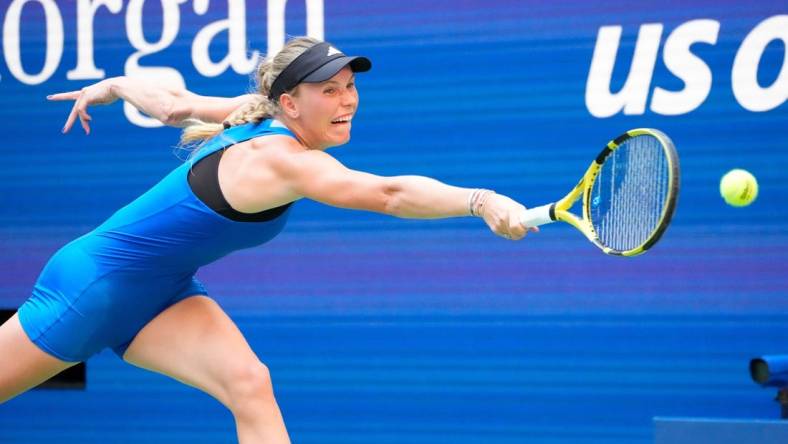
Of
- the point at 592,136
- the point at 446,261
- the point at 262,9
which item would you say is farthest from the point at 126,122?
the point at 592,136

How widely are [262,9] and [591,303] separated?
1.85 m

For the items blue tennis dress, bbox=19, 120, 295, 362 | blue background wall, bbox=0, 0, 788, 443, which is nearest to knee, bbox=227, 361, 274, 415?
blue tennis dress, bbox=19, 120, 295, 362

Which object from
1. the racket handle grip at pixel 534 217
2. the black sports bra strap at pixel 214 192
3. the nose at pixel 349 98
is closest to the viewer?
the racket handle grip at pixel 534 217

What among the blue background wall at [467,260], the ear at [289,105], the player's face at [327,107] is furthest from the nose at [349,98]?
the blue background wall at [467,260]

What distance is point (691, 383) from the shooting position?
502cm

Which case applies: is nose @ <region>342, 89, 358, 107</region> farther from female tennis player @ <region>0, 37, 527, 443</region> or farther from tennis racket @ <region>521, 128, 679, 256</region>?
tennis racket @ <region>521, 128, 679, 256</region>

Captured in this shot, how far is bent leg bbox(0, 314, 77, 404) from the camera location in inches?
149

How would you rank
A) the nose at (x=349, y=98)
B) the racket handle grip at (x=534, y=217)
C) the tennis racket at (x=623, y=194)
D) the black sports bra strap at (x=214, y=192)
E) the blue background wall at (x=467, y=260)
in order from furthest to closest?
the blue background wall at (x=467, y=260) → the nose at (x=349, y=98) → the black sports bra strap at (x=214, y=192) → the tennis racket at (x=623, y=194) → the racket handle grip at (x=534, y=217)

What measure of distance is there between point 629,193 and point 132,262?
4.52 feet

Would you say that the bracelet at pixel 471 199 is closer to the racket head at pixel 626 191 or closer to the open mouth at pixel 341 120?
the racket head at pixel 626 191

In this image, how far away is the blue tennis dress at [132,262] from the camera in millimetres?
3695

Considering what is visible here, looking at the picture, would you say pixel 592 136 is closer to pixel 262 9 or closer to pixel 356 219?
pixel 356 219

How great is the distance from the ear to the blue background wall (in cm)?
167

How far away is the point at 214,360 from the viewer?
3746mm
